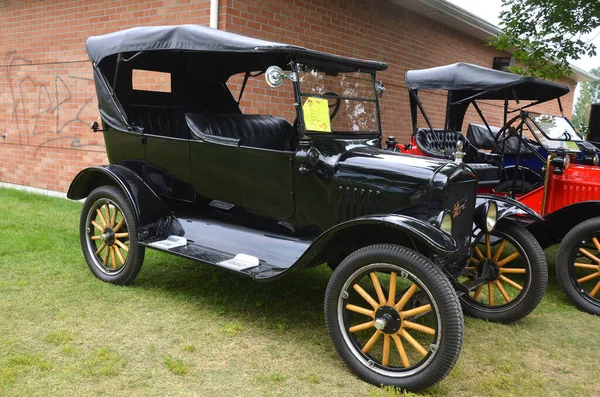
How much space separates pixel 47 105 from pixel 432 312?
7.45 m

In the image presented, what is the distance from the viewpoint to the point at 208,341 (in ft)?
10.7

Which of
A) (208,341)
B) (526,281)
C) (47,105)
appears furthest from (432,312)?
(47,105)

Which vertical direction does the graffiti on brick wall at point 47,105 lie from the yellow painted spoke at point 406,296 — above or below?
above

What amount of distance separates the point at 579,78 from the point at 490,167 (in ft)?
48.3

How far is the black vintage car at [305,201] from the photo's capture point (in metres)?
2.84

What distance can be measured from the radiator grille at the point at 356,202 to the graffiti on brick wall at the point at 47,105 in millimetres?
5396

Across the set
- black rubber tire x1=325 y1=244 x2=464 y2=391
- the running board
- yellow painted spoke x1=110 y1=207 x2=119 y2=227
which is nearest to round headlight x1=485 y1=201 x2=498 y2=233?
black rubber tire x1=325 y1=244 x2=464 y2=391

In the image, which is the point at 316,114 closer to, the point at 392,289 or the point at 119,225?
the point at 392,289

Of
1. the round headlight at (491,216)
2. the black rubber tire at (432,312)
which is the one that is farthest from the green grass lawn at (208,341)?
the round headlight at (491,216)

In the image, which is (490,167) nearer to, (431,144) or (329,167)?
(431,144)

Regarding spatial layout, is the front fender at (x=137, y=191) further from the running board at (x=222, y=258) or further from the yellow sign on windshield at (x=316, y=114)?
the yellow sign on windshield at (x=316, y=114)

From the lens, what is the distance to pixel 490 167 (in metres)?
5.97

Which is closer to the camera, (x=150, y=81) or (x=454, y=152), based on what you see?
(x=150, y=81)

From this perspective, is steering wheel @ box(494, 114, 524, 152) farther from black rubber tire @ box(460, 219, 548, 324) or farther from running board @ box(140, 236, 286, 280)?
running board @ box(140, 236, 286, 280)
